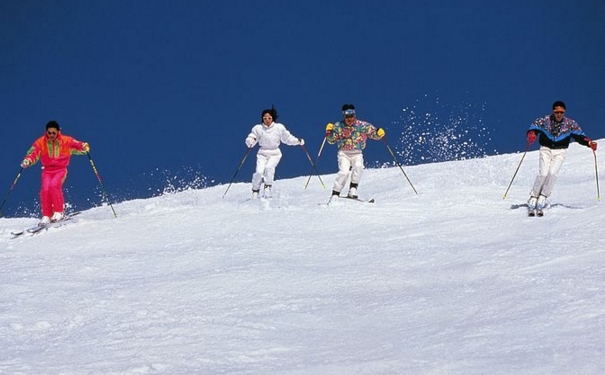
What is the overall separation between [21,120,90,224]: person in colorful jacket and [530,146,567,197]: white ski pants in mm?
7418

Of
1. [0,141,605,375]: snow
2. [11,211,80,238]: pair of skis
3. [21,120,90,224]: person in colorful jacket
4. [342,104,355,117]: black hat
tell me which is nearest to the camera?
[0,141,605,375]: snow

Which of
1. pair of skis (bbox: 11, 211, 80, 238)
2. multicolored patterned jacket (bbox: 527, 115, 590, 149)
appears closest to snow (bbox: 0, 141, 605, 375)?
pair of skis (bbox: 11, 211, 80, 238)

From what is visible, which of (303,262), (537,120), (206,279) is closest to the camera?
(206,279)

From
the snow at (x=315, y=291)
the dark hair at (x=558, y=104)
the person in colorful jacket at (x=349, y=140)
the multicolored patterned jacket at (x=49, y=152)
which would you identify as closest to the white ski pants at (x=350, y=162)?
the person in colorful jacket at (x=349, y=140)

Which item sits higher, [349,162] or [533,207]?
[349,162]

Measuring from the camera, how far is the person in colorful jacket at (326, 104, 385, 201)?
13.8 metres

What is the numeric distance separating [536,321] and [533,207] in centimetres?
622

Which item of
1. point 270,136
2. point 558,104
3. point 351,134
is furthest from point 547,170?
point 270,136

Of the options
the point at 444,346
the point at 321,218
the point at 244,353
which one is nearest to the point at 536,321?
the point at 444,346

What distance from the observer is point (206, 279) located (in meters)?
7.87

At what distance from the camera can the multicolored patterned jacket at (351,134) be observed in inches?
546

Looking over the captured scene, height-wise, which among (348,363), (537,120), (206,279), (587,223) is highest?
(537,120)

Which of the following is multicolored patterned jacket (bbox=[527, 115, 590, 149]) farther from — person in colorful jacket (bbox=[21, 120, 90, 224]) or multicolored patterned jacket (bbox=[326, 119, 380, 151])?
person in colorful jacket (bbox=[21, 120, 90, 224])

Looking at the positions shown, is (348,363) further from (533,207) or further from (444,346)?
(533,207)
